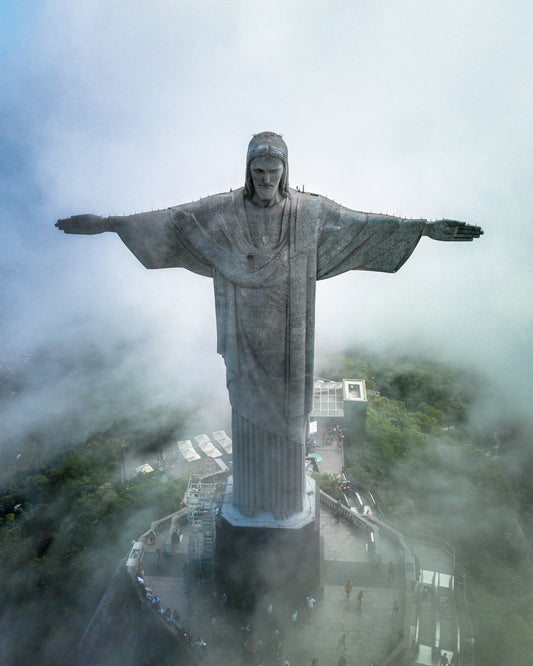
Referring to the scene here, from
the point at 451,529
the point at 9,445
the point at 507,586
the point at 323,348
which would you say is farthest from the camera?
the point at 323,348

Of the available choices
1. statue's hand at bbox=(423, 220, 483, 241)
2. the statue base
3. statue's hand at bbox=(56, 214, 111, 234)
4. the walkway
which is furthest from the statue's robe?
the walkway

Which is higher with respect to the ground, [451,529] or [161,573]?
[161,573]

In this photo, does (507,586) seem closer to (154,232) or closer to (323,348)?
(154,232)

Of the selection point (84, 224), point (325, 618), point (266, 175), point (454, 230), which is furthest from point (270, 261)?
point (325, 618)

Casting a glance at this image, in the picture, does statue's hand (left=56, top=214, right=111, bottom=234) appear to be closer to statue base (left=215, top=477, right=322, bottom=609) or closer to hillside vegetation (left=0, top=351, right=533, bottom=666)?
statue base (left=215, top=477, right=322, bottom=609)


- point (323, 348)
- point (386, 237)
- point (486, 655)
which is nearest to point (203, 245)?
point (386, 237)

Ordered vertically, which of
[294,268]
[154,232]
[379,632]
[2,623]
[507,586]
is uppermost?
[154,232]

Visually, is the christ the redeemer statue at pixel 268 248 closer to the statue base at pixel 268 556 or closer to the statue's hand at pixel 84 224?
the statue's hand at pixel 84 224

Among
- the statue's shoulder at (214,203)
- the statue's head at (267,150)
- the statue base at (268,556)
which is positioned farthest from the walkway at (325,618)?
the statue's head at (267,150)
